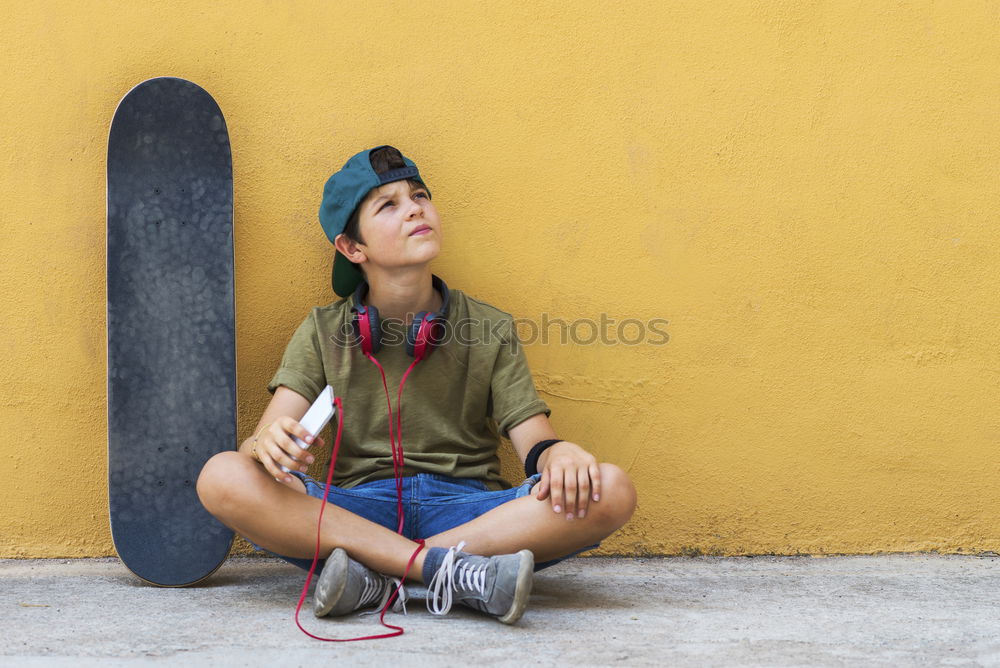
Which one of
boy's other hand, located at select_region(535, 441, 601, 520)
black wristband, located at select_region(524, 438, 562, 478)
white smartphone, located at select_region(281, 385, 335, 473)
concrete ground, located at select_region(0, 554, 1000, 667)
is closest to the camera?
concrete ground, located at select_region(0, 554, 1000, 667)

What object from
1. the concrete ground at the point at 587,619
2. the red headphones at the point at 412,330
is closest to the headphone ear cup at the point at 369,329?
the red headphones at the point at 412,330

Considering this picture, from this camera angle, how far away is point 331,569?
1.59 m

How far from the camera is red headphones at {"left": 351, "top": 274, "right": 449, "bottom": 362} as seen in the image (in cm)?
192

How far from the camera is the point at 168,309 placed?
2061mm

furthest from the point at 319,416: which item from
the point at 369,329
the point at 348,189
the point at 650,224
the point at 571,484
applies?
the point at 650,224

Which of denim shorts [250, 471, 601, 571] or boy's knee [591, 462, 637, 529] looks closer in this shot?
boy's knee [591, 462, 637, 529]

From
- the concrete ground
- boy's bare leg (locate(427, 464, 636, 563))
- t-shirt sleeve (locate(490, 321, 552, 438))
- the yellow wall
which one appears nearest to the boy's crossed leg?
boy's bare leg (locate(427, 464, 636, 563))

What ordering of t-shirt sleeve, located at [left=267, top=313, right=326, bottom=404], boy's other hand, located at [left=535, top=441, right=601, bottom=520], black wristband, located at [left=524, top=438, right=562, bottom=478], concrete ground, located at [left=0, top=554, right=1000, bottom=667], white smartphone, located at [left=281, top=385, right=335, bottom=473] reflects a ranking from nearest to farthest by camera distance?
1. concrete ground, located at [left=0, top=554, right=1000, bottom=667]
2. white smartphone, located at [left=281, top=385, right=335, bottom=473]
3. boy's other hand, located at [left=535, top=441, right=601, bottom=520]
4. black wristband, located at [left=524, top=438, right=562, bottom=478]
5. t-shirt sleeve, located at [left=267, top=313, right=326, bottom=404]

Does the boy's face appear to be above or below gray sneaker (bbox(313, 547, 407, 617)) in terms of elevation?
above

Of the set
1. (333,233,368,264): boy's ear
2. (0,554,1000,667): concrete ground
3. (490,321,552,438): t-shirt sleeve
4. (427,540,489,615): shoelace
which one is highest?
(333,233,368,264): boy's ear

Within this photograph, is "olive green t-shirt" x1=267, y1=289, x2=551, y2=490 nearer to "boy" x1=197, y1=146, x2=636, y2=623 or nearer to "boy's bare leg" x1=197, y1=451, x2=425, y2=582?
"boy" x1=197, y1=146, x2=636, y2=623

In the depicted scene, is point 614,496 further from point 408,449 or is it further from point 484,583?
point 408,449

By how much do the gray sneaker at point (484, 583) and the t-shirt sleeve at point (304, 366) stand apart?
0.51 meters

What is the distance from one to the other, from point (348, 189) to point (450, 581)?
2.95 ft
